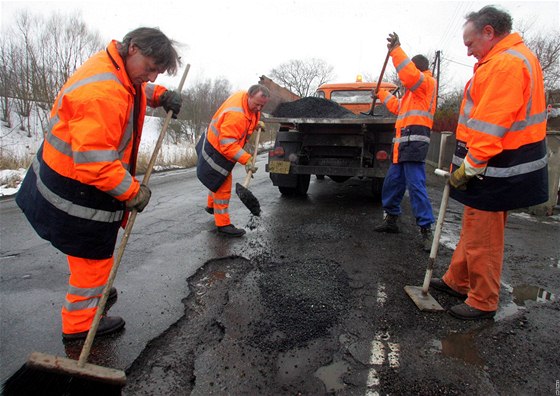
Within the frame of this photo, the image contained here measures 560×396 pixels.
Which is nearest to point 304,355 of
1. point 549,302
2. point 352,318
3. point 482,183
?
point 352,318

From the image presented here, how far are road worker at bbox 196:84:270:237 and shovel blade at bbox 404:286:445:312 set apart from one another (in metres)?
2.11

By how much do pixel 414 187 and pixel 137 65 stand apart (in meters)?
3.06

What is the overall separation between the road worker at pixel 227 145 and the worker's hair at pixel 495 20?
2292 millimetres

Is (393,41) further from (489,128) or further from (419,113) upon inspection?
(489,128)

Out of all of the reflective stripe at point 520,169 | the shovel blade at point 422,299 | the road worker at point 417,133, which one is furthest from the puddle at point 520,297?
the reflective stripe at point 520,169

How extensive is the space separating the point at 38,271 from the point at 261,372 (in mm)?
2399

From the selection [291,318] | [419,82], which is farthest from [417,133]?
[291,318]

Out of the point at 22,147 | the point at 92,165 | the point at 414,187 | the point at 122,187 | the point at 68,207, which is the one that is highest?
the point at 92,165

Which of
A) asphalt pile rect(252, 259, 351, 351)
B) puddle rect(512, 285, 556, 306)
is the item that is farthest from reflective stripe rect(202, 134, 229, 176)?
puddle rect(512, 285, 556, 306)

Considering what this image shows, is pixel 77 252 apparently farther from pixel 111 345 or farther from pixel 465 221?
pixel 465 221

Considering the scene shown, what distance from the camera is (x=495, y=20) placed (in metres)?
2.34

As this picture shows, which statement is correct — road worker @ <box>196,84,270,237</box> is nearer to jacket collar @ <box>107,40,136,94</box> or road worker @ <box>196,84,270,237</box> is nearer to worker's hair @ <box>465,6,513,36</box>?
jacket collar @ <box>107,40,136,94</box>

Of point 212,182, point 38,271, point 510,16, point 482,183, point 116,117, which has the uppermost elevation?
point 510,16

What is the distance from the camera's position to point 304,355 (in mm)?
2033
